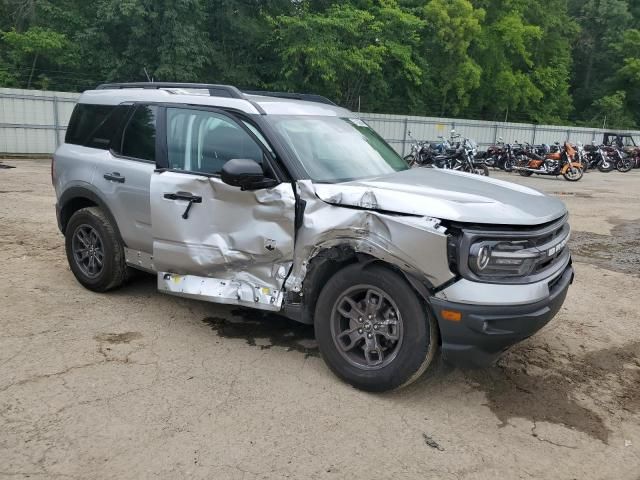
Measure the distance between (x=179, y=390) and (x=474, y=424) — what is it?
185 cm

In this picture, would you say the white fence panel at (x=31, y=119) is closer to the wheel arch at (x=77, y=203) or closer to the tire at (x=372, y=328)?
the wheel arch at (x=77, y=203)

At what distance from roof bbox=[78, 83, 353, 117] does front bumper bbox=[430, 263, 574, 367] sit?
201 cm

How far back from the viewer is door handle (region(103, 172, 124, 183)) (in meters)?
4.82

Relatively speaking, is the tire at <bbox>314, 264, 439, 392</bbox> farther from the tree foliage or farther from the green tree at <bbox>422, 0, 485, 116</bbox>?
the green tree at <bbox>422, 0, 485, 116</bbox>

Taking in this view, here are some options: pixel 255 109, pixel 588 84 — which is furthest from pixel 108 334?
pixel 588 84

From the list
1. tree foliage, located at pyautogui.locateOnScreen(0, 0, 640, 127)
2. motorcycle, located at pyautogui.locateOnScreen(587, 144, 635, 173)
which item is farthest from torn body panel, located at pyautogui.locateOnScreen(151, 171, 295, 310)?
motorcycle, located at pyautogui.locateOnScreen(587, 144, 635, 173)

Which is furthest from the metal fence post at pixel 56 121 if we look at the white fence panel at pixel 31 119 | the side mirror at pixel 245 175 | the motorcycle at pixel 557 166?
the side mirror at pixel 245 175

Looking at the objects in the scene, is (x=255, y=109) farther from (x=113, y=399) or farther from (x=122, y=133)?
(x=113, y=399)

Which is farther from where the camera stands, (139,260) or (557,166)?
(557,166)

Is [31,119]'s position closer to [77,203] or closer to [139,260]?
[77,203]

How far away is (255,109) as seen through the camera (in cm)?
415

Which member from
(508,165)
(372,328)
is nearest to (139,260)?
(372,328)

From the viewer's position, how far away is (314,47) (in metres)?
25.5

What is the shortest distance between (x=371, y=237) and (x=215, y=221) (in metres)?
1.34
